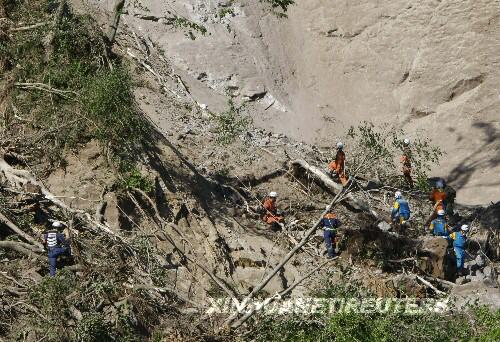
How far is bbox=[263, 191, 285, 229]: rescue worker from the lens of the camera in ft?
47.3

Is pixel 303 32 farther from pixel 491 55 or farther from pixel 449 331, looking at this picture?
pixel 449 331

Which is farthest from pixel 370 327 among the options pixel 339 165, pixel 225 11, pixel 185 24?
pixel 225 11

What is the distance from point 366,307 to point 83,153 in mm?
5685

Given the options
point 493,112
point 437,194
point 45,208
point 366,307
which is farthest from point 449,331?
point 493,112

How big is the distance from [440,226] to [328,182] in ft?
7.55

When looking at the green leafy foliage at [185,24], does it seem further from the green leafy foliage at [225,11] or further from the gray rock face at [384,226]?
the gray rock face at [384,226]

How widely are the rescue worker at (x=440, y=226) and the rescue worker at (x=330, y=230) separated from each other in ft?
6.56

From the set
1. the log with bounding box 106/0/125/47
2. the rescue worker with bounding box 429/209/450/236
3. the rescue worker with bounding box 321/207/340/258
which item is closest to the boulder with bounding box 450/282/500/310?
the rescue worker with bounding box 429/209/450/236

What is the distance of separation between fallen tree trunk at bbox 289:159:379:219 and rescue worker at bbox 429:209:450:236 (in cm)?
107

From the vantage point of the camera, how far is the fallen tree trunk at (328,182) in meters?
15.0

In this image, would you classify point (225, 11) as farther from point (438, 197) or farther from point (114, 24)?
point (438, 197)

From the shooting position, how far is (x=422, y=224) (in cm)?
1512

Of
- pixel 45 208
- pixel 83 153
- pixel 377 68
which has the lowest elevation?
pixel 45 208

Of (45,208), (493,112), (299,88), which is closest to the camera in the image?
(45,208)
